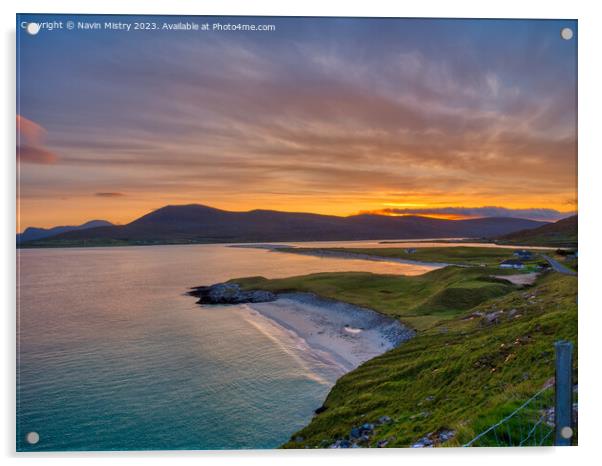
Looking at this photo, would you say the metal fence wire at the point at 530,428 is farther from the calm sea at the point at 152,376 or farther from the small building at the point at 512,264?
the small building at the point at 512,264

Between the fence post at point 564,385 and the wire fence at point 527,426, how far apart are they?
950 mm

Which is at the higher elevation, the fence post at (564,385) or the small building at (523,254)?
the small building at (523,254)

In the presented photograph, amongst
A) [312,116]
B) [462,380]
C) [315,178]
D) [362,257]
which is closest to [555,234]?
[462,380]

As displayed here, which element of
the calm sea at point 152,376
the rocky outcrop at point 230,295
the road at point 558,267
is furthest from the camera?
the rocky outcrop at point 230,295

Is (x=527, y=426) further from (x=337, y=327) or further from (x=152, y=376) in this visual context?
(x=337, y=327)

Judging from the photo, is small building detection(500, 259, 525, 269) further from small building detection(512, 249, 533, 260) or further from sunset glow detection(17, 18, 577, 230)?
sunset glow detection(17, 18, 577, 230)

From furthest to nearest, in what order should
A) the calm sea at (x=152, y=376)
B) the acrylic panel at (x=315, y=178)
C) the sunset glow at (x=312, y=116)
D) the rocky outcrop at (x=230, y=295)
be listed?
1. the rocky outcrop at (x=230, y=295)
2. the calm sea at (x=152, y=376)
3. the sunset glow at (x=312, y=116)
4. the acrylic panel at (x=315, y=178)

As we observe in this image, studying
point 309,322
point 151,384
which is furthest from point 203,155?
point 309,322

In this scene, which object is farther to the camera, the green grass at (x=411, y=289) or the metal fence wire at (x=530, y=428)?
the green grass at (x=411, y=289)

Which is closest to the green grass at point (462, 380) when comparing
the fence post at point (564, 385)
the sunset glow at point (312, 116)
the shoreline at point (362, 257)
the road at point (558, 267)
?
the road at point (558, 267)

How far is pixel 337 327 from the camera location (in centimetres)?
2814

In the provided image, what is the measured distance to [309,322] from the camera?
99.4 ft

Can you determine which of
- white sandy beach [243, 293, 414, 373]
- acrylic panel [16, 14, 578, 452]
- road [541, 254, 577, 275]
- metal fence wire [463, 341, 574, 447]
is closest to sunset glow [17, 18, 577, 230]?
acrylic panel [16, 14, 578, 452]

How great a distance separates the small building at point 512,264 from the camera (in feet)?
70.1
